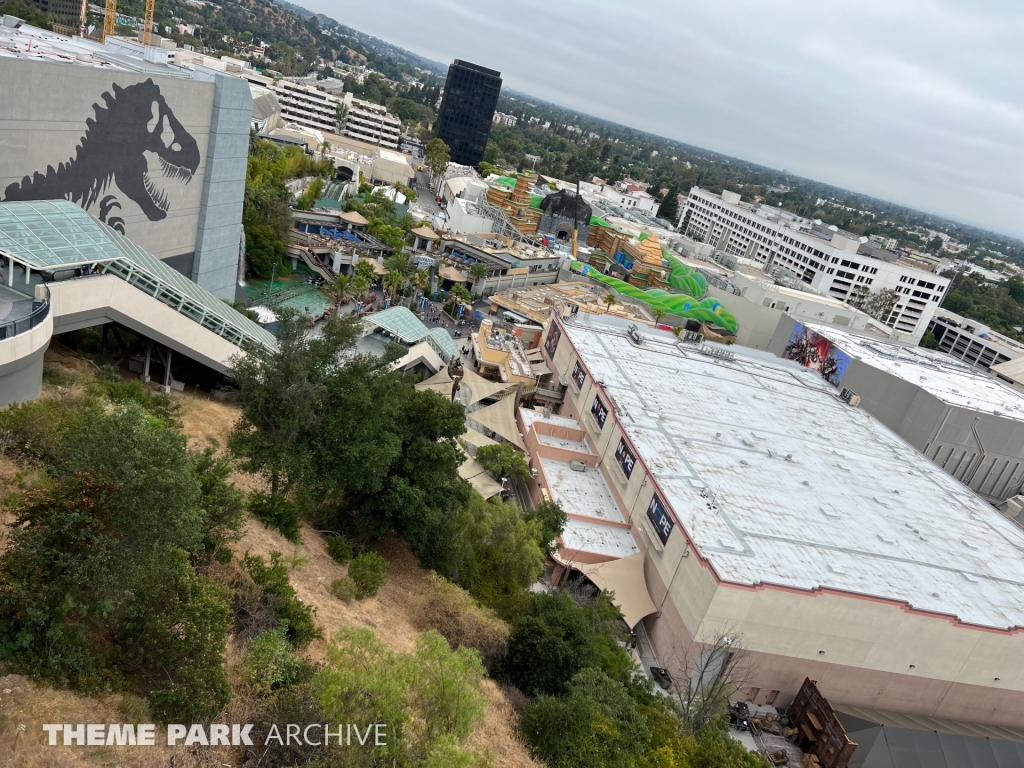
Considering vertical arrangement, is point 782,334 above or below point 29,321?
below

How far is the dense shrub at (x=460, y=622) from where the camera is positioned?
68.3 ft

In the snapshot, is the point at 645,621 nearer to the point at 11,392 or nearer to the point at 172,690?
the point at 172,690

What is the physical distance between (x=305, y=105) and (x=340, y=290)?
82026mm

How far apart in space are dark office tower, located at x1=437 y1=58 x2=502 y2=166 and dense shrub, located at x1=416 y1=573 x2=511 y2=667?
14441 cm

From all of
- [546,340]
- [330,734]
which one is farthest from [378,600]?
[546,340]

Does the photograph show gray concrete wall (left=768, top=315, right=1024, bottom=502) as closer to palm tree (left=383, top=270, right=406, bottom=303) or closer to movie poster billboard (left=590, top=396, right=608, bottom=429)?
movie poster billboard (left=590, top=396, right=608, bottom=429)

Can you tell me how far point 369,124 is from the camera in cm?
12744

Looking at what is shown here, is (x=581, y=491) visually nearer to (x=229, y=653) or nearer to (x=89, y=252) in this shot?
(x=229, y=653)

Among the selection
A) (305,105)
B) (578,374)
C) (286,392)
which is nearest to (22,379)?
(286,392)

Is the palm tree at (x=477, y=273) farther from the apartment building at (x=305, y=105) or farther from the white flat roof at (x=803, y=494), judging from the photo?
the apartment building at (x=305, y=105)

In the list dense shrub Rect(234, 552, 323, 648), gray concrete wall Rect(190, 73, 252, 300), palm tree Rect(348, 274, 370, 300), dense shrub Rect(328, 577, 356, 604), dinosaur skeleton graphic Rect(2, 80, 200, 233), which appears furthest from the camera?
palm tree Rect(348, 274, 370, 300)

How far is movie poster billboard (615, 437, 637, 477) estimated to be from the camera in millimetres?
33531

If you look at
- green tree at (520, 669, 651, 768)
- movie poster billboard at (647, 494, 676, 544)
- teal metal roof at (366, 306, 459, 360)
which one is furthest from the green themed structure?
green tree at (520, 669, 651, 768)

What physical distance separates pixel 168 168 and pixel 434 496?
2418 cm
